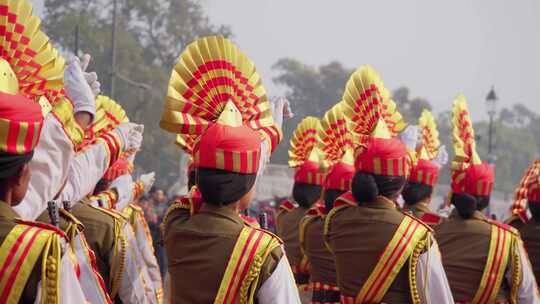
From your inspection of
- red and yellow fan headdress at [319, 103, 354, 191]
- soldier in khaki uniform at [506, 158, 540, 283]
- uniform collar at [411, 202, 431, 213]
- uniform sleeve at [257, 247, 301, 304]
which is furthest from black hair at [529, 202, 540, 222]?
uniform sleeve at [257, 247, 301, 304]

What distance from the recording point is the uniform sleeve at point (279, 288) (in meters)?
3.50

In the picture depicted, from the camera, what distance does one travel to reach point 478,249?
5906 millimetres

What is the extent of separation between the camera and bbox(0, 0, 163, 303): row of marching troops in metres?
2.79

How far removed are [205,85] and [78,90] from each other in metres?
1.09

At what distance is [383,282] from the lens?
16.4ft

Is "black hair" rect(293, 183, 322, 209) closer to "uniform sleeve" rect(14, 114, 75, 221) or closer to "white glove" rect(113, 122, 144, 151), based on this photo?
"white glove" rect(113, 122, 144, 151)

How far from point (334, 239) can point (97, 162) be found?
1.73 metres

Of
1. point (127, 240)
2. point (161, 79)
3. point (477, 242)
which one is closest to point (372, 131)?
point (477, 242)

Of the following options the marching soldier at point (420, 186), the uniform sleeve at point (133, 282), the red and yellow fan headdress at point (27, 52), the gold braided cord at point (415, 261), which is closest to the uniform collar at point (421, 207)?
the marching soldier at point (420, 186)

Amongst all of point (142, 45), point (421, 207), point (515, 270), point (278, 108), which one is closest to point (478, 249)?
point (515, 270)

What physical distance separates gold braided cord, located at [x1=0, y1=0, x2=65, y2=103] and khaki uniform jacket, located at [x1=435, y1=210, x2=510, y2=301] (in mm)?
3356


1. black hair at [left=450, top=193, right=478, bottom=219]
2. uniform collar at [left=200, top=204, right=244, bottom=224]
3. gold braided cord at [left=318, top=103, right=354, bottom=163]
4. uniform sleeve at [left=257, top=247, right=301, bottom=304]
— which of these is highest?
gold braided cord at [left=318, top=103, right=354, bottom=163]

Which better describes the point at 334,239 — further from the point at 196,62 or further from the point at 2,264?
the point at 2,264

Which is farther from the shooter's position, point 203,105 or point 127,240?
point 127,240
